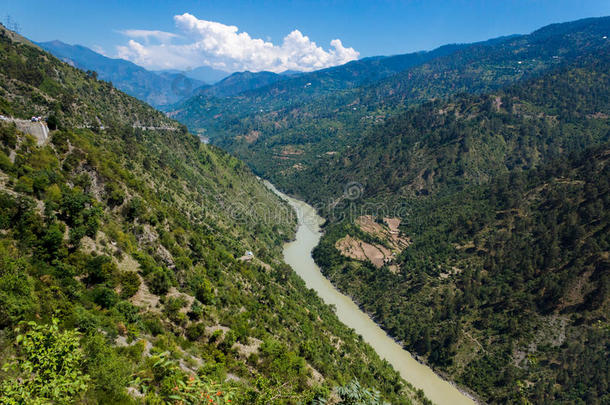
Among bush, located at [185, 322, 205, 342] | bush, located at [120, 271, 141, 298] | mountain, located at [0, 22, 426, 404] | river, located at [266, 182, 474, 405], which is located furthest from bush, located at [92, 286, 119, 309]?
river, located at [266, 182, 474, 405]

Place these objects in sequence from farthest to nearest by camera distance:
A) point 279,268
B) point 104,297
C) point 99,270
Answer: point 279,268, point 99,270, point 104,297

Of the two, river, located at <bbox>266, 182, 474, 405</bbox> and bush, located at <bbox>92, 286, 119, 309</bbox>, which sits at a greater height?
bush, located at <bbox>92, 286, 119, 309</bbox>

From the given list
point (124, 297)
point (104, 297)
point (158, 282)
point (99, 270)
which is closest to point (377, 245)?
point (158, 282)

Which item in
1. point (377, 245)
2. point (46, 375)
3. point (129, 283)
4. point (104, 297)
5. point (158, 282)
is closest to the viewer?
point (46, 375)

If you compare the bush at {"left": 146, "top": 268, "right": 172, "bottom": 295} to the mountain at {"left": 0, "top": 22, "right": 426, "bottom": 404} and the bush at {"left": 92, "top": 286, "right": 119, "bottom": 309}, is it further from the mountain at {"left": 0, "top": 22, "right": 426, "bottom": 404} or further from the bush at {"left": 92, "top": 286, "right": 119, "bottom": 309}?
the bush at {"left": 92, "top": 286, "right": 119, "bottom": 309}

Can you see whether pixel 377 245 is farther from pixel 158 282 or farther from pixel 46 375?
pixel 46 375

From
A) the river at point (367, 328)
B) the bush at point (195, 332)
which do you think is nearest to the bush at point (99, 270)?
the bush at point (195, 332)
